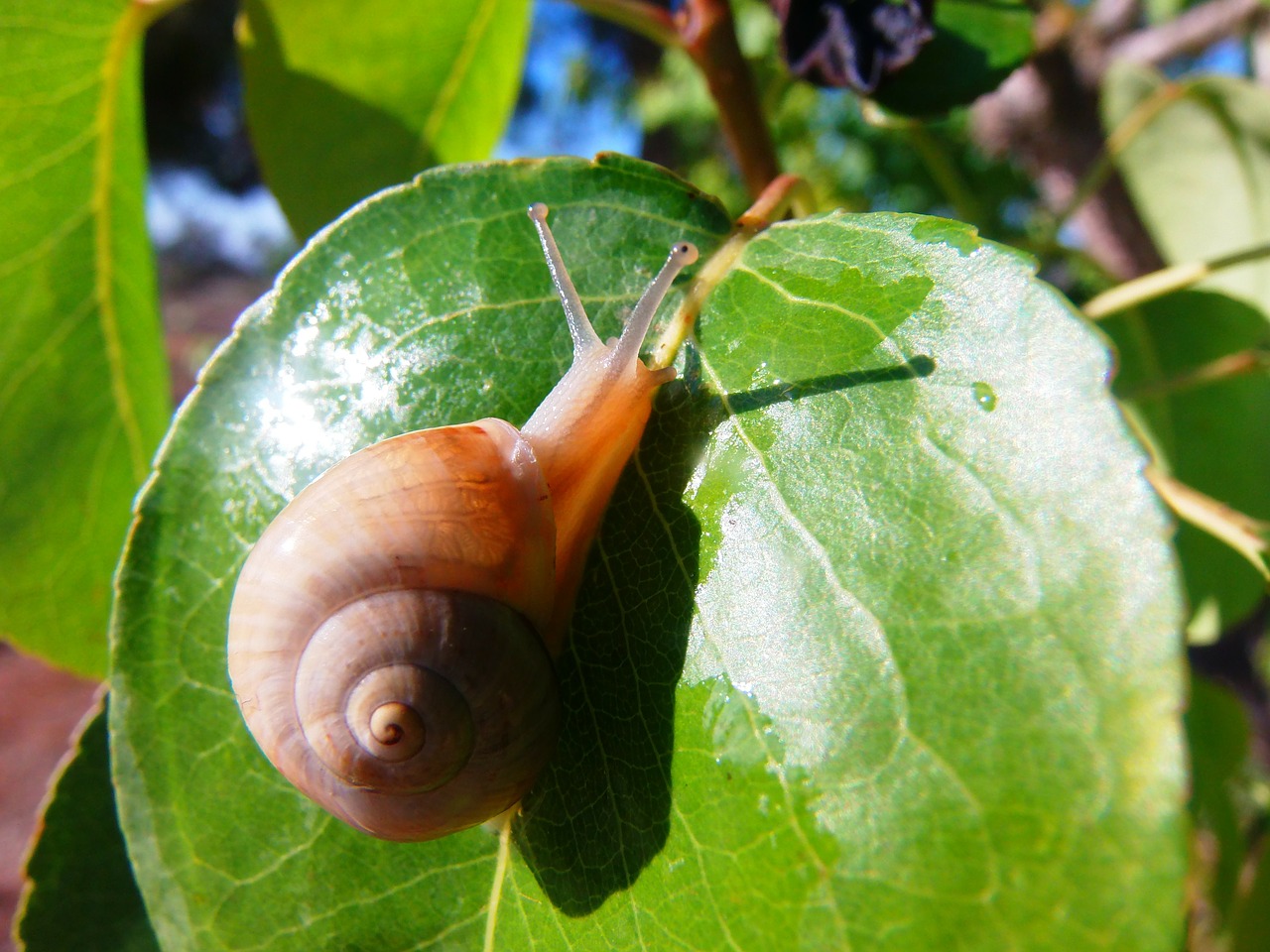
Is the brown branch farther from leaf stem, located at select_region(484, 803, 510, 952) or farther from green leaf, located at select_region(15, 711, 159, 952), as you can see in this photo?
green leaf, located at select_region(15, 711, 159, 952)

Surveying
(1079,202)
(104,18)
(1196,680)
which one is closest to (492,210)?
(104,18)

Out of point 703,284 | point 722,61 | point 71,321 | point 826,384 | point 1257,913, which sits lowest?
point 1257,913

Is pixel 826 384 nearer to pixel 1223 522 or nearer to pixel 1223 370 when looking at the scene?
pixel 1223 522

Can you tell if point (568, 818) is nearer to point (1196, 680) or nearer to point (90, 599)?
point (90, 599)

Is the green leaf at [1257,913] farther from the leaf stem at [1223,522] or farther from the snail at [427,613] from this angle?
the snail at [427,613]

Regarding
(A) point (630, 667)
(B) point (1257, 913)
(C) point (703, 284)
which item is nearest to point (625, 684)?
(A) point (630, 667)

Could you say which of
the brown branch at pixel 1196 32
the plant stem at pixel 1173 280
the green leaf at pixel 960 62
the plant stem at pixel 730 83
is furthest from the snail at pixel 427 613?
the brown branch at pixel 1196 32
